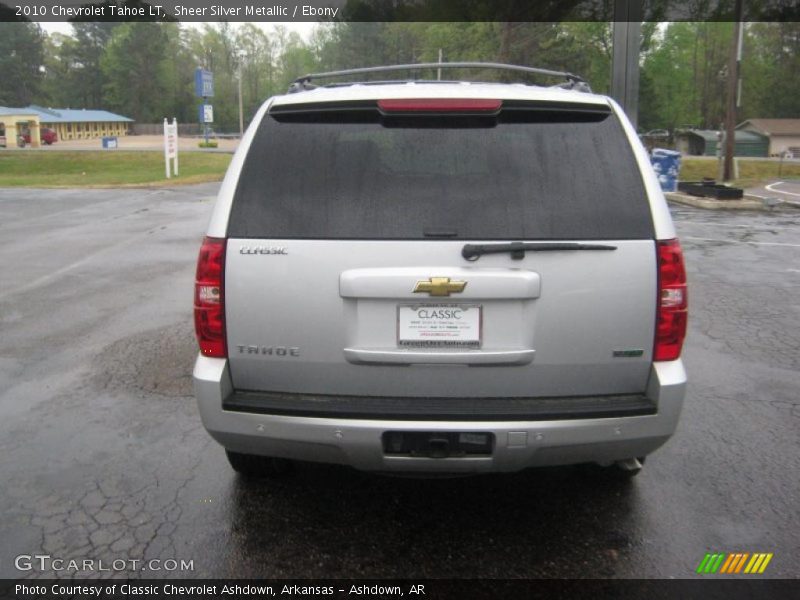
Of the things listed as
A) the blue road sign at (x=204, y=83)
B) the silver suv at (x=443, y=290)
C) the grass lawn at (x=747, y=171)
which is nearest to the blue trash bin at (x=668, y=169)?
the grass lawn at (x=747, y=171)

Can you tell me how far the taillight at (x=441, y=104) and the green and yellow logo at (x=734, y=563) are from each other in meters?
2.11

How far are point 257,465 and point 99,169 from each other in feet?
130

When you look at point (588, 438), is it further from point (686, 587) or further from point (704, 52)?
point (704, 52)

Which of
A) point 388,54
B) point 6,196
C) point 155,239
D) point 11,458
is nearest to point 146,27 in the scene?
point 388,54

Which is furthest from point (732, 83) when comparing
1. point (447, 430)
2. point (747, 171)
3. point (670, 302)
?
point (447, 430)

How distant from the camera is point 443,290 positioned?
2.79m

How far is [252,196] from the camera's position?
117 inches

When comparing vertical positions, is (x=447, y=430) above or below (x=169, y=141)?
below

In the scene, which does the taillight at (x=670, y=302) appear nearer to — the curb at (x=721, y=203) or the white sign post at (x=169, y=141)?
the curb at (x=721, y=203)

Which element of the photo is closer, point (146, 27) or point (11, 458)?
point (11, 458)

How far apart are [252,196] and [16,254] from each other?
9.64 m


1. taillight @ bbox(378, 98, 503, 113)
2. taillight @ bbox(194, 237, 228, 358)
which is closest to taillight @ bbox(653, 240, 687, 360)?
taillight @ bbox(378, 98, 503, 113)

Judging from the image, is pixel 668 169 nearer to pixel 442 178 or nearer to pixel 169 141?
pixel 169 141

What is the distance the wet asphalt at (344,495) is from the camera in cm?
310
